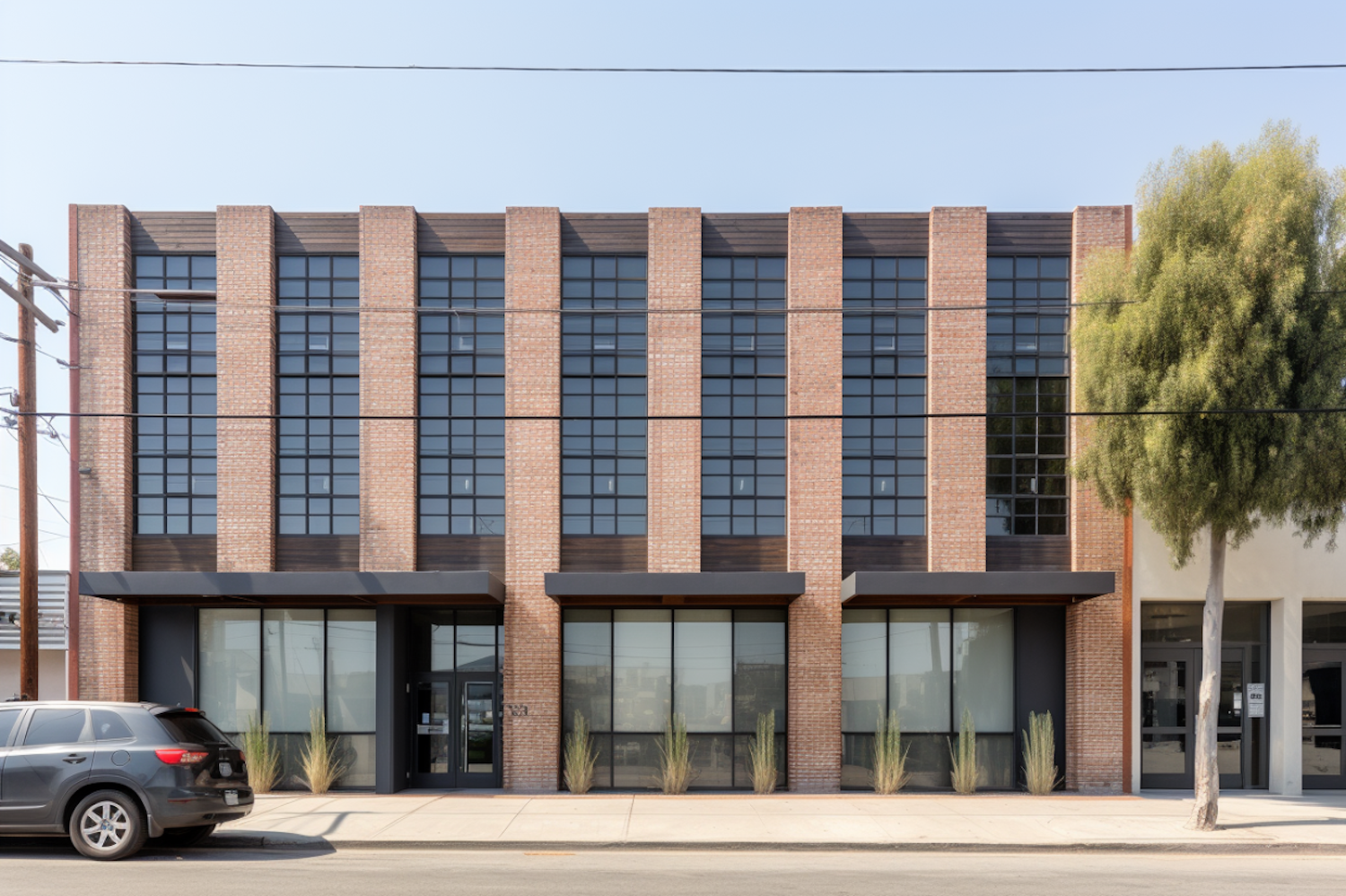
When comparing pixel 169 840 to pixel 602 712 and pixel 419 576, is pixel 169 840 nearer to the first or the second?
pixel 419 576

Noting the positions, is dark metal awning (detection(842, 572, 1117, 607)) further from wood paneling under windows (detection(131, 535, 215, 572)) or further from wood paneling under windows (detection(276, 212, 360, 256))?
wood paneling under windows (detection(131, 535, 215, 572))

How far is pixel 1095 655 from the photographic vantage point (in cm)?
1623

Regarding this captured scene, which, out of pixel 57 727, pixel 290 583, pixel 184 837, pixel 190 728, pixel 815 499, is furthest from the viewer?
pixel 815 499

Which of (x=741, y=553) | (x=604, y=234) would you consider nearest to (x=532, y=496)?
(x=741, y=553)

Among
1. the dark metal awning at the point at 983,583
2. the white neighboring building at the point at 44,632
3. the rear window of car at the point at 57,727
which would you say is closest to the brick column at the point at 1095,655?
the dark metal awning at the point at 983,583

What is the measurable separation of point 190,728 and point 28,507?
5.35 metres

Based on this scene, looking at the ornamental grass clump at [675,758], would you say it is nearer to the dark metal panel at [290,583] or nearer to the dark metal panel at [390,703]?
the dark metal panel at [290,583]

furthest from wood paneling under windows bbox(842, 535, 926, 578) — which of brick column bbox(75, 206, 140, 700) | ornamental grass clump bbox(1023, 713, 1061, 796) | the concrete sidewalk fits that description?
brick column bbox(75, 206, 140, 700)

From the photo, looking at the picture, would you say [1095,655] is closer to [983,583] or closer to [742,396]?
[983,583]

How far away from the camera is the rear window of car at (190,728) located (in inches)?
431

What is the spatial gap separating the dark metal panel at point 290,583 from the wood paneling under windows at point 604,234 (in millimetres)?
6173

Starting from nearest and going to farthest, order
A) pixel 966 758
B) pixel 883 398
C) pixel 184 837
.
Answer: pixel 184 837, pixel 966 758, pixel 883 398

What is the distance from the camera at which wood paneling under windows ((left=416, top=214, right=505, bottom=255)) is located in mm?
17047

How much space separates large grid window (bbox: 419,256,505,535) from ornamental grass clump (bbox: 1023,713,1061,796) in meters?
10.0
